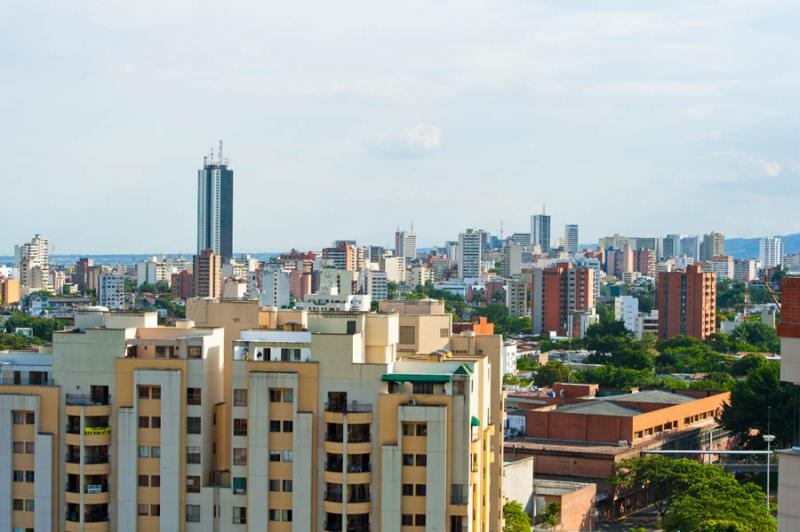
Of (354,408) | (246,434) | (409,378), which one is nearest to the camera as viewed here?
(409,378)

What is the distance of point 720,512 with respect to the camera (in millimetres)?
33062

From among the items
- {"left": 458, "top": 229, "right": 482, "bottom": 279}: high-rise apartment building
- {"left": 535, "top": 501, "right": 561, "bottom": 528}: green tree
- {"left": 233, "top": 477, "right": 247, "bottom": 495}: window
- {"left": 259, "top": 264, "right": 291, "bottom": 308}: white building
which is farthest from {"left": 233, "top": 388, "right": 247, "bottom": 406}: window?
{"left": 458, "top": 229, "right": 482, "bottom": 279}: high-rise apartment building

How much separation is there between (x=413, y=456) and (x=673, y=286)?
257 ft

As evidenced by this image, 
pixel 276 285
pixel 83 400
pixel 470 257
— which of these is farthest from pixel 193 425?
pixel 470 257

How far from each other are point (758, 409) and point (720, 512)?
15.3 meters

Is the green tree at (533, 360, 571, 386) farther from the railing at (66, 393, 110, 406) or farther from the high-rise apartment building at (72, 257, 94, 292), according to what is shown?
the high-rise apartment building at (72, 257, 94, 292)

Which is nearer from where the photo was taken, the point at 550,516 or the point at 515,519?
the point at 515,519

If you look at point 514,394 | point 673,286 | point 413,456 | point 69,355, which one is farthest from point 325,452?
point 673,286

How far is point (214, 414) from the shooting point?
923 inches

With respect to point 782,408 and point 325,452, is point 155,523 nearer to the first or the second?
point 325,452

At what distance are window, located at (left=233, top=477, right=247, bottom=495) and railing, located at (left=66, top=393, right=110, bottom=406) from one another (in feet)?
9.02

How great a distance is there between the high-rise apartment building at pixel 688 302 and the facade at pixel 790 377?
84.2 m

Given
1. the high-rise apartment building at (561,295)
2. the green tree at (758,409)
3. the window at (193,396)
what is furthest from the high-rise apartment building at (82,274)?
the window at (193,396)

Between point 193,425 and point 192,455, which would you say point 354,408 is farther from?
point 192,455
